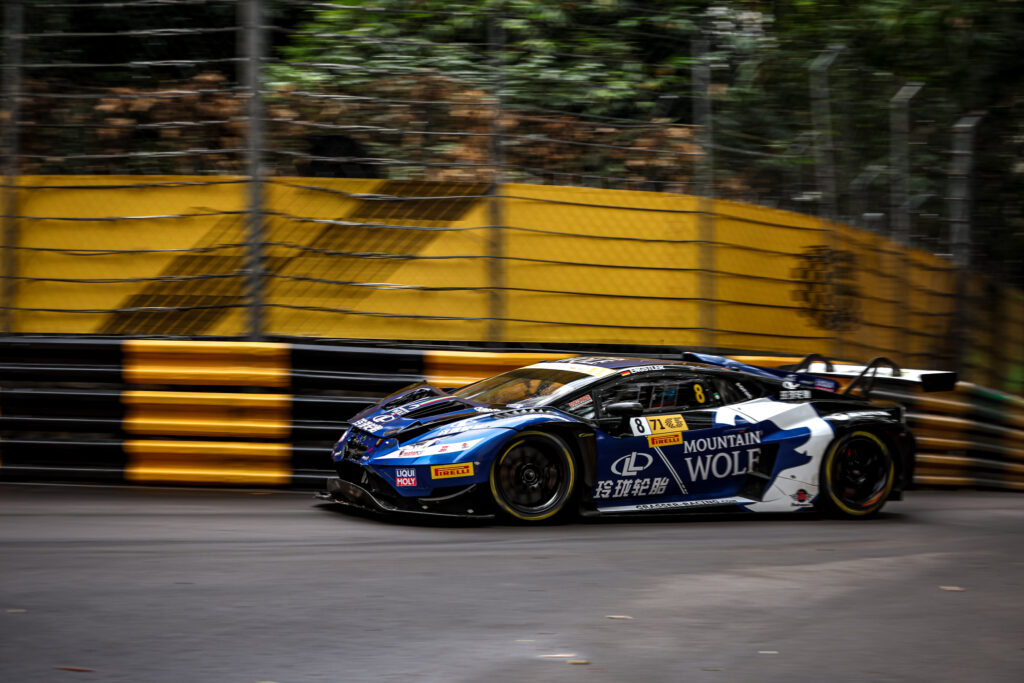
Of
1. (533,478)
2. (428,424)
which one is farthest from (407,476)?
(533,478)

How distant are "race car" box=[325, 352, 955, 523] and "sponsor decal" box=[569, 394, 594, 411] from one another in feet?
0.04

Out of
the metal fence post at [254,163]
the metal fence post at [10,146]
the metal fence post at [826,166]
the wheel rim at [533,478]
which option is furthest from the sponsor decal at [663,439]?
the metal fence post at [10,146]

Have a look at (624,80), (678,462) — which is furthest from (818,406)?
(624,80)

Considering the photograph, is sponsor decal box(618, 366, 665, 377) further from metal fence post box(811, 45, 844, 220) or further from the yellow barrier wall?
metal fence post box(811, 45, 844, 220)

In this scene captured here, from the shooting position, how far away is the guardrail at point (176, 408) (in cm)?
887

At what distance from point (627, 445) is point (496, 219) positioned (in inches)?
98.5

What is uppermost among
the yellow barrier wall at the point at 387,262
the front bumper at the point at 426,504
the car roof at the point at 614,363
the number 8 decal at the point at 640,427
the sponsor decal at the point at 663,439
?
the yellow barrier wall at the point at 387,262

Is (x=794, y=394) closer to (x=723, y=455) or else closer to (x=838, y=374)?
(x=723, y=455)

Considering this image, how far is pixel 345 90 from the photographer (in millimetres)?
9547

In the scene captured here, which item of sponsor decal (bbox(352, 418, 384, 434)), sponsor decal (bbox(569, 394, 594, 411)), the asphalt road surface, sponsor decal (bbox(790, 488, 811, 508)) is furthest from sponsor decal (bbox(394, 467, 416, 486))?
sponsor decal (bbox(790, 488, 811, 508))

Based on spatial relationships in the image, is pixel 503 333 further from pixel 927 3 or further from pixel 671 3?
pixel 927 3

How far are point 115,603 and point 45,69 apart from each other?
18.8 feet

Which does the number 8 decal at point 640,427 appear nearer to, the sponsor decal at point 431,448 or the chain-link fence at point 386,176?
the sponsor decal at point 431,448

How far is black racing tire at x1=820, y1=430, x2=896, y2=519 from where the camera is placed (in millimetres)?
9117
